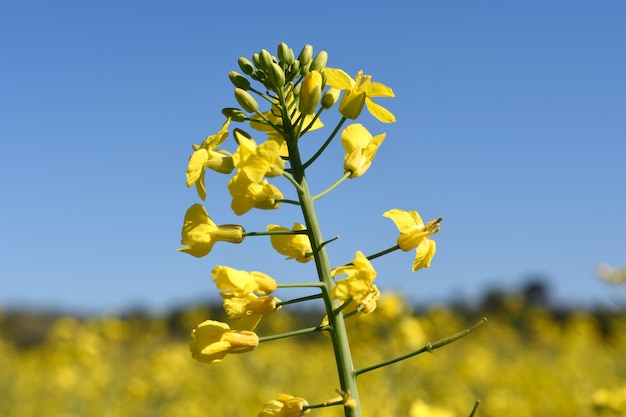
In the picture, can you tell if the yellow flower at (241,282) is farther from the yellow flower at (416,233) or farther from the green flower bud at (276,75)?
the green flower bud at (276,75)

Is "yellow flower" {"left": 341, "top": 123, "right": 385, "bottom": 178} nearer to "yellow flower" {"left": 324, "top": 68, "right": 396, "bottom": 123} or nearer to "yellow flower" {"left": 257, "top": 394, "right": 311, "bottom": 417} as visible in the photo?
"yellow flower" {"left": 324, "top": 68, "right": 396, "bottom": 123}

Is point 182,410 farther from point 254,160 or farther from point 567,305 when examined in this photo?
point 567,305

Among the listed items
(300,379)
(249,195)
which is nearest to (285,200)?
(249,195)

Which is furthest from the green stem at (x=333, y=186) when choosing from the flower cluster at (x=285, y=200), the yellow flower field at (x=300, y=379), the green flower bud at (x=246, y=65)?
the yellow flower field at (x=300, y=379)

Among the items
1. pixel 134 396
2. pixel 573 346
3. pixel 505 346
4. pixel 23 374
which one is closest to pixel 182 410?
pixel 134 396

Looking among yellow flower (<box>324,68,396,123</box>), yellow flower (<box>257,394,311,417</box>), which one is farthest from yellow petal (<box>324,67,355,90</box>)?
yellow flower (<box>257,394,311,417</box>)
